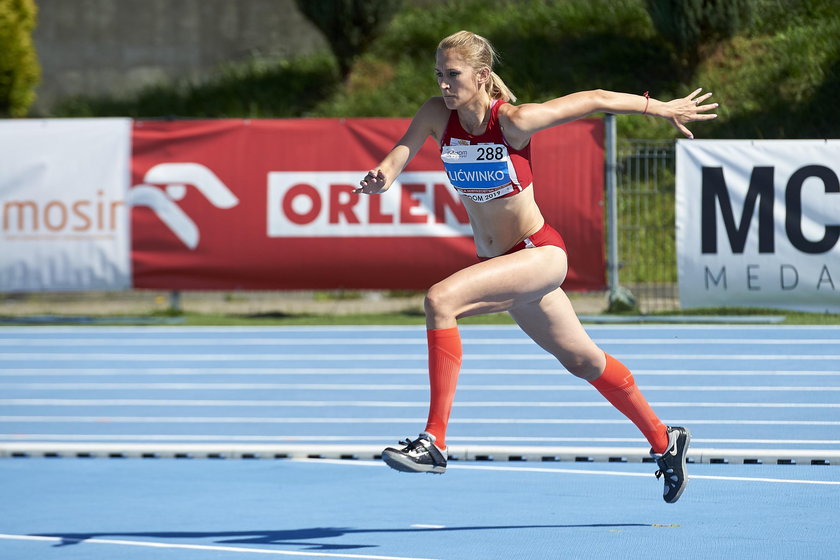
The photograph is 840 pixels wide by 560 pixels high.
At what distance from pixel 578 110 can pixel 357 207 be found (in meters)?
8.62

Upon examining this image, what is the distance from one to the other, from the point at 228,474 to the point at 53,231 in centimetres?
794

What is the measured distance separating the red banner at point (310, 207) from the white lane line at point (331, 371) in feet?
10.3

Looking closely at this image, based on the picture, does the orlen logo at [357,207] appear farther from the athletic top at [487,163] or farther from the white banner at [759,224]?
the athletic top at [487,163]

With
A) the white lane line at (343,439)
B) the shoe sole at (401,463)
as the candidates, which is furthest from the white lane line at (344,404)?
the shoe sole at (401,463)

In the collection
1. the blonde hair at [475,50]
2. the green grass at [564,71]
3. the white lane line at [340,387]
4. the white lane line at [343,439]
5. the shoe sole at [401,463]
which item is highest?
the green grass at [564,71]

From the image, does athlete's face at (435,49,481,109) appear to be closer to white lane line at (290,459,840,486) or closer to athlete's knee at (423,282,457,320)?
athlete's knee at (423,282,457,320)

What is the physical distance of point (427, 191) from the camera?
13.6 metres

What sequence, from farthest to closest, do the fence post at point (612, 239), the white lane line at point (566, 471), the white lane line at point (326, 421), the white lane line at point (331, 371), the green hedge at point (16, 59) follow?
1. the green hedge at point (16, 59)
2. the fence post at point (612, 239)
3. the white lane line at point (331, 371)
4. the white lane line at point (326, 421)
5. the white lane line at point (566, 471)

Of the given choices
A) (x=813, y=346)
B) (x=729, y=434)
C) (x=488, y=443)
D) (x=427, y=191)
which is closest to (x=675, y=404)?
(x=729, y=434)

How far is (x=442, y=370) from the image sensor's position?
5.14 m

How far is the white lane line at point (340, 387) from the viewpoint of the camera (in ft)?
30.8

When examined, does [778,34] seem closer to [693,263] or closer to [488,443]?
[693,263]

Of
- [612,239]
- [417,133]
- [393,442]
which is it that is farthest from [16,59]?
[417,133]

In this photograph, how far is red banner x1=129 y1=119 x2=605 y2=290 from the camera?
44.3 ft
